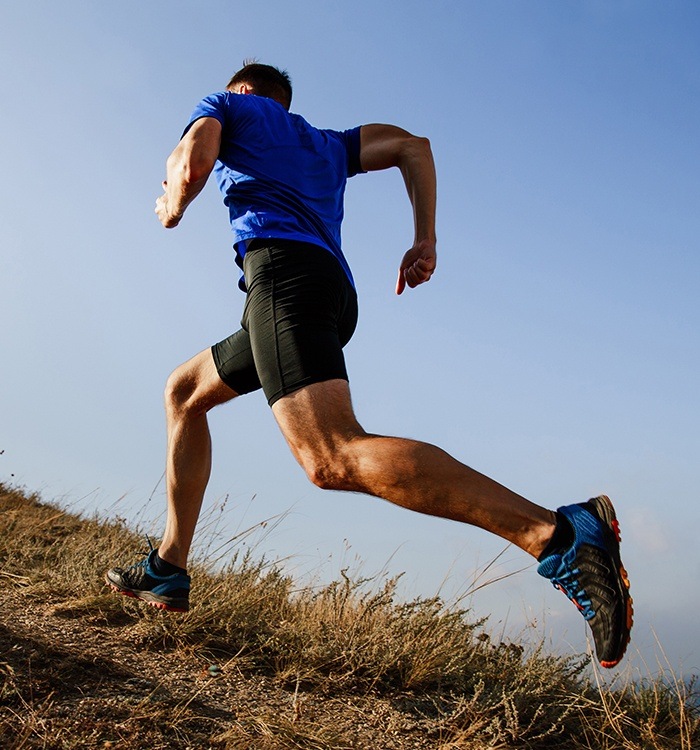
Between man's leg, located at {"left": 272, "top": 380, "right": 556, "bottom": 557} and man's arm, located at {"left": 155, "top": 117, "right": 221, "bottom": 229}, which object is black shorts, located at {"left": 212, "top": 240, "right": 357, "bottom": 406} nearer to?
man's leg, located at {"left": 272, "top": 380, "right": 556, "bottom": 557}

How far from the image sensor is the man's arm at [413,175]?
272 cm

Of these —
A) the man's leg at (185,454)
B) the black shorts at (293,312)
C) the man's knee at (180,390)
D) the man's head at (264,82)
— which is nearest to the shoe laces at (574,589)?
the black shorts at (293,312)

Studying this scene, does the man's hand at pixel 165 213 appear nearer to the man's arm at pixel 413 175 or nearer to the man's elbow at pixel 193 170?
the man's elbow at pixel 193 170

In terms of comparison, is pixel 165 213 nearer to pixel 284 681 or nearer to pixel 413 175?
pixel 413 175

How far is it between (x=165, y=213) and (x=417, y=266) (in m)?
0.94

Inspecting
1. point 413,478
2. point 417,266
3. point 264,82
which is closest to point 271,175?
point 417,266

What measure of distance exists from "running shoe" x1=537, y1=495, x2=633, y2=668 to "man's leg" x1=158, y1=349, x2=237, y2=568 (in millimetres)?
1617

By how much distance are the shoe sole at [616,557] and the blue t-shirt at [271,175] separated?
1243 millimetres

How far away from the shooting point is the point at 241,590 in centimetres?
367

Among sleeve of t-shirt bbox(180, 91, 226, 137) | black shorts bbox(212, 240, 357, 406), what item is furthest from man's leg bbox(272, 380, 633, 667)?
sleeve of t-shirt bbox(180, 91, 226, 137)

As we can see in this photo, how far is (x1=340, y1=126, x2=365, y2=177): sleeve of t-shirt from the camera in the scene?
3.08 meters

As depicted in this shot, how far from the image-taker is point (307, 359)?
2271mm

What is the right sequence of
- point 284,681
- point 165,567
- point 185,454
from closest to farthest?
point 284,681 → point 165,567 → point 185,454

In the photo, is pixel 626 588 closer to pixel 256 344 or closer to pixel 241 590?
pixel 256 344
